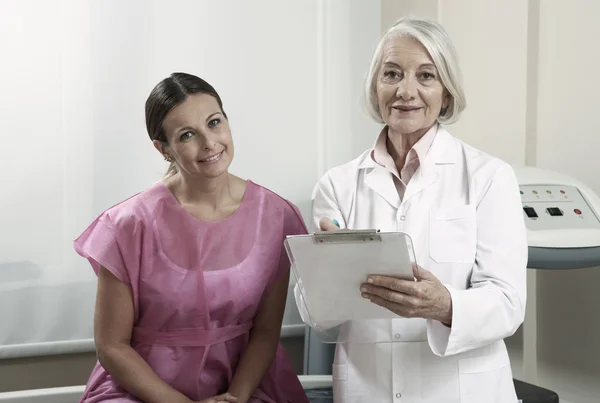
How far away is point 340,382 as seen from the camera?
5.47ft

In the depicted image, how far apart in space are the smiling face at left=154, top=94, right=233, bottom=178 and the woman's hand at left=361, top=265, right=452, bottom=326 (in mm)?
482

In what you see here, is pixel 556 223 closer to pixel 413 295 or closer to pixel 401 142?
pixel 401 142

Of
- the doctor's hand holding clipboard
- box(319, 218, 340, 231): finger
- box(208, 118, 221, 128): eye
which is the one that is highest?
box(208, 118, 221, 128): eye

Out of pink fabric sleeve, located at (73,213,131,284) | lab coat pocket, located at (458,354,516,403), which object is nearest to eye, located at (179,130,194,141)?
pink fabric sleeve, located at (73,213,131,284)

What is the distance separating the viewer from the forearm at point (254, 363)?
1745mm

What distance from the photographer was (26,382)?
2.54 metres

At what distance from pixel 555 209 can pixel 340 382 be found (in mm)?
891

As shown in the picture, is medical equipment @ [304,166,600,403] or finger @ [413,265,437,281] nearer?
finger @ [413,265,437,281]

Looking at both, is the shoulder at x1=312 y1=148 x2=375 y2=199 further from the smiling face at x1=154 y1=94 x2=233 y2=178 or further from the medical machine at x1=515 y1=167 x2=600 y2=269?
the medical machine at x1=515 y1=167 x2=600 y2=269

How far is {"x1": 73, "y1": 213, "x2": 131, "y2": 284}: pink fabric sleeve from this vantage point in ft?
5.70

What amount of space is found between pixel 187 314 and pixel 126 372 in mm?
184

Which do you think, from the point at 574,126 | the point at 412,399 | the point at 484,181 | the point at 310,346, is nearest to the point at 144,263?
the point at 412,399

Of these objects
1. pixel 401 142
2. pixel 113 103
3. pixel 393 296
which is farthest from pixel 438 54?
pixel 113 103

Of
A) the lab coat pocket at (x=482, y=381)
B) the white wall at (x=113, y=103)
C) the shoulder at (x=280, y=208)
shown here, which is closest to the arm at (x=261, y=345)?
the shoulder at (x=280, y=208)
